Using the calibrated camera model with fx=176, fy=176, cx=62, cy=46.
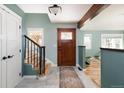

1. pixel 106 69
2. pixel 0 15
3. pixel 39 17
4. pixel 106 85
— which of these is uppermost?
pixel 39 17

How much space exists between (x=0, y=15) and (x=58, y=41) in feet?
18.5

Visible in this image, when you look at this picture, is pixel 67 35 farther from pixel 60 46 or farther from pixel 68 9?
pixel 68 9

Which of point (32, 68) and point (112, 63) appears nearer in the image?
point (112, 63)

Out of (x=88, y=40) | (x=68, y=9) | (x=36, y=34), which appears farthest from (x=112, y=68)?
(x=88, y=40)

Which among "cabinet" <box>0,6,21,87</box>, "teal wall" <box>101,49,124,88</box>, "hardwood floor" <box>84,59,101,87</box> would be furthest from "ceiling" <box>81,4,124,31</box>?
"cabinet" <box>0,6,21,87</box>

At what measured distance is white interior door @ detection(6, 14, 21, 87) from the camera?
428 centimetres

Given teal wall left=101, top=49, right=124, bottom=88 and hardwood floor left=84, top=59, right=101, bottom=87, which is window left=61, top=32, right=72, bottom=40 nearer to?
hardwood floor left=84, top=59, right=101, bottom=87

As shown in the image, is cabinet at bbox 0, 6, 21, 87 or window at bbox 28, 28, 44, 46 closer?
cabinet at bbox 0, 6, 21, 87

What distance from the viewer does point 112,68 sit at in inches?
136

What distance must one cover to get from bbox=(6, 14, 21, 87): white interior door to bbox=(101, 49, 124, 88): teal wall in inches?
88.8
